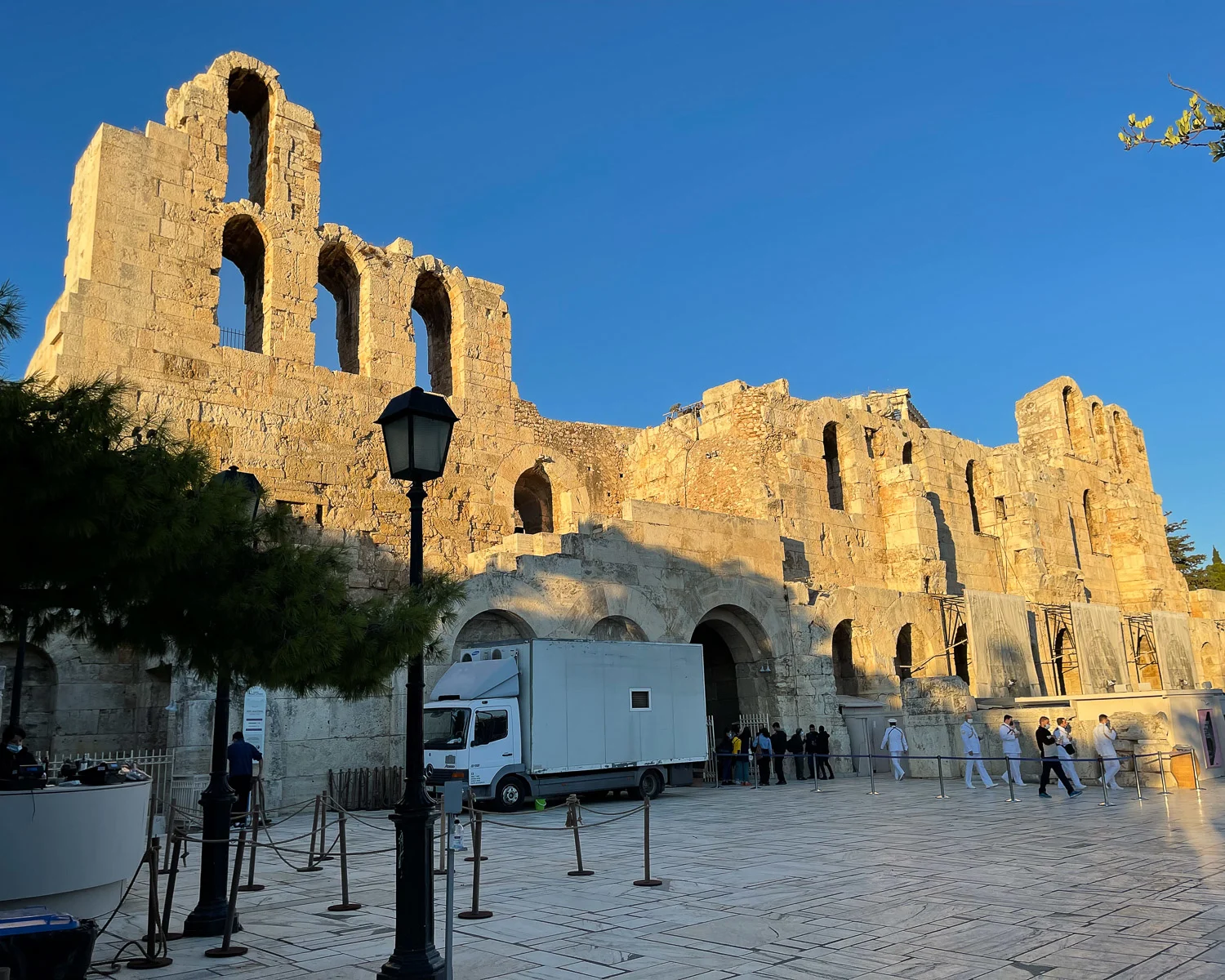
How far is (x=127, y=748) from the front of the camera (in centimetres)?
1616

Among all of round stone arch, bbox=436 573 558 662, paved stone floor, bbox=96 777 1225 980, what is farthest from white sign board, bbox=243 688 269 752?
paved stone floor, bbox=96 777 1225 980

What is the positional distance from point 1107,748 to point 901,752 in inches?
196

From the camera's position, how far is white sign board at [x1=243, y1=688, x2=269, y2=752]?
49.3 feet

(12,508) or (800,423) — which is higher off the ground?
(800,423)

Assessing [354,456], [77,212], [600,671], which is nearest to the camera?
[600,671]

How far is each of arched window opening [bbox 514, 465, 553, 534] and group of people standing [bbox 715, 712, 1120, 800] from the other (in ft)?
23.3

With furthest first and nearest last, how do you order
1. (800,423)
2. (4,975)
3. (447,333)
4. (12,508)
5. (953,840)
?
(800,423) → (447,333) → (953,840) → (12,508) → (4,975)

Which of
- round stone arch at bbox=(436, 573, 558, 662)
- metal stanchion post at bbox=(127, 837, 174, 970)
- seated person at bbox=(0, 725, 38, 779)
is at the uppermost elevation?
round stone arch at bbox=(436, 573, 558, 662)

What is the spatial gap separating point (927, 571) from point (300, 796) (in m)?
20.0

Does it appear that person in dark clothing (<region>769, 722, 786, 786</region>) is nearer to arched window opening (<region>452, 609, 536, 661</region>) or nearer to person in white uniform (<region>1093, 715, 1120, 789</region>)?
arched window opening (<region>452, 609, 536, 661</region>)

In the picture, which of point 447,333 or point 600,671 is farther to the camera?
point 447,333

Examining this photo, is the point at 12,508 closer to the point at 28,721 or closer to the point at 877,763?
the point at 28,721

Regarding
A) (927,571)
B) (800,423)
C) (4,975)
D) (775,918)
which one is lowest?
(775,918)

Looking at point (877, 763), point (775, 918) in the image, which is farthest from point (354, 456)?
point (775, 918)
